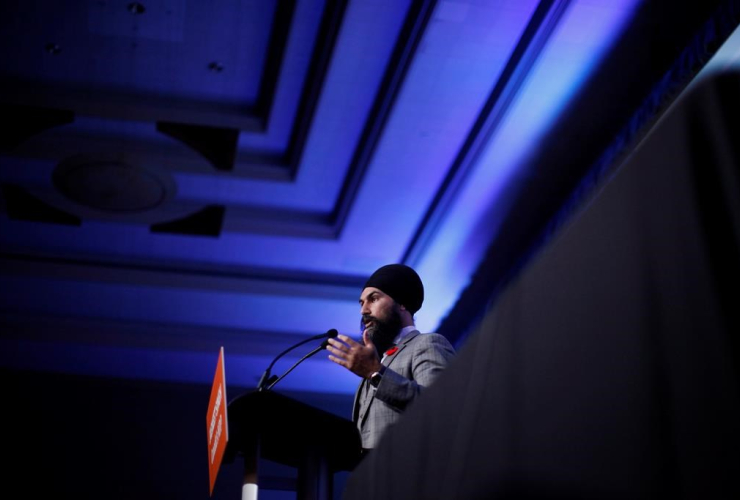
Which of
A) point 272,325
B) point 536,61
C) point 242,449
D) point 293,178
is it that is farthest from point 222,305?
point 242,449

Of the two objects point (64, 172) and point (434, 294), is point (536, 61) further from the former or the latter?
point (64, 172)

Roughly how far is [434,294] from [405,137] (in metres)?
1.71

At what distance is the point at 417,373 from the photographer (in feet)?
6.45

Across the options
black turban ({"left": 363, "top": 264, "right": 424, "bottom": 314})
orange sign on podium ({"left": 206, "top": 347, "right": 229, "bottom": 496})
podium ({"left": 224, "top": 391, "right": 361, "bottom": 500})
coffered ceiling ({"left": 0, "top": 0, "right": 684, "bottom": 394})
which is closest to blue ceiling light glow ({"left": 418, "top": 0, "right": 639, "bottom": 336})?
coffered ceiling ({"left": 0, "top": 0, "right": 684, "bottom": 394})

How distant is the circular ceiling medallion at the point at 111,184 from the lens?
4.50 metres

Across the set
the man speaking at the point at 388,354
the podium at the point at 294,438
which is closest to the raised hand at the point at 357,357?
the man speaking at the point at 388,354

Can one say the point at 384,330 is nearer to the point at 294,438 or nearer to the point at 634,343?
the point at 294,438

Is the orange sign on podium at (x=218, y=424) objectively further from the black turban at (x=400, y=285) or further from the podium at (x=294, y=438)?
the black turban at (x=400, y=285)

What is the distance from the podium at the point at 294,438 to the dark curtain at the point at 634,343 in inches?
39.8

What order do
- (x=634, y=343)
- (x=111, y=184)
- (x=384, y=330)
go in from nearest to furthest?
(x=634, y=343)
(x=384, y=330)
(x=111, y=184)

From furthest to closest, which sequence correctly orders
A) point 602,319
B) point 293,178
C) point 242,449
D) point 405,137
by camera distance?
point 293,178, point 405,137, point 242,449, point 602,319

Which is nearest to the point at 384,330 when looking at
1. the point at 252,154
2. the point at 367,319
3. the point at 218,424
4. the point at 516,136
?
the point at 367,319

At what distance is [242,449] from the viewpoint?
5.87 ft

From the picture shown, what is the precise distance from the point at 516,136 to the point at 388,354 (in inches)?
91.9
